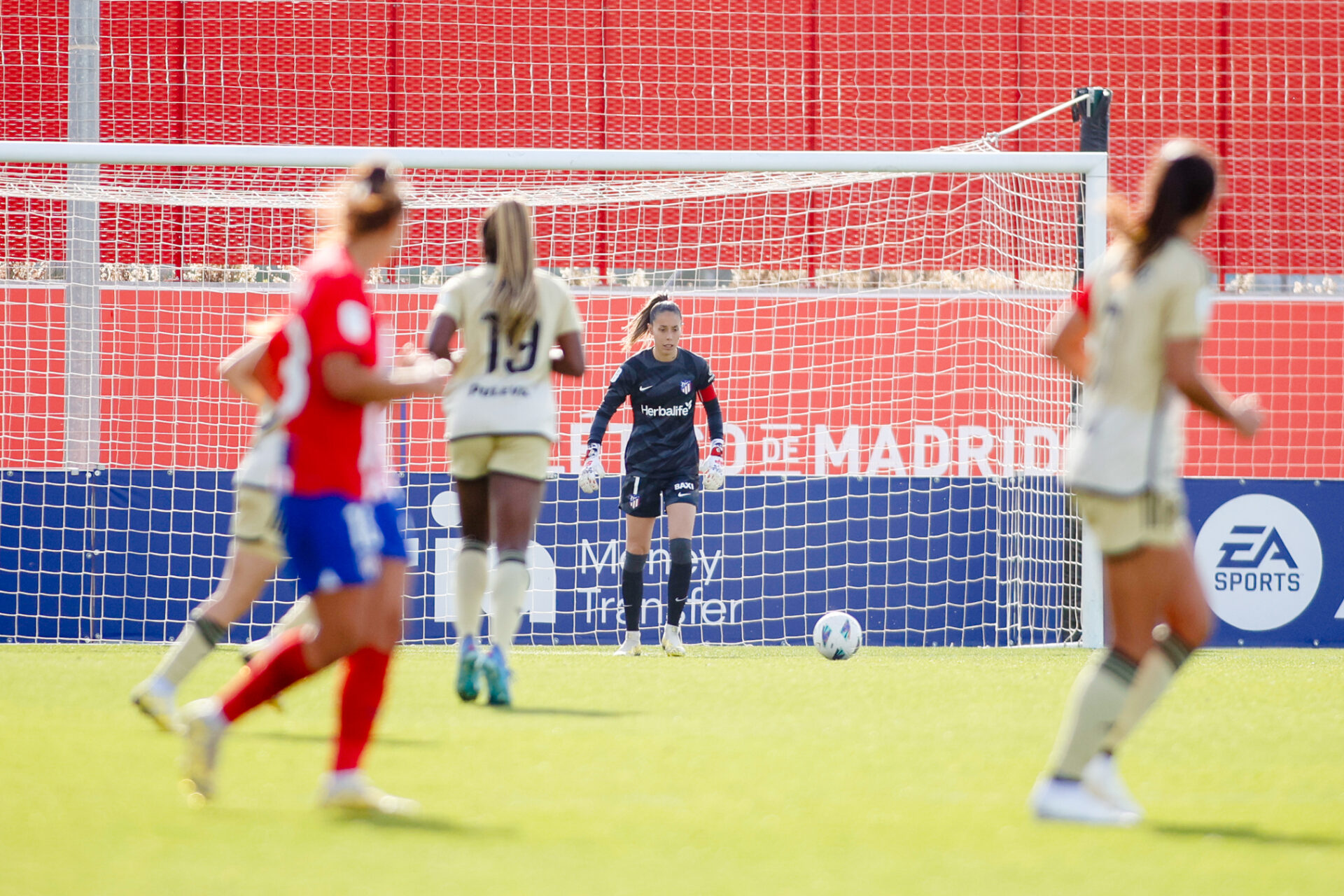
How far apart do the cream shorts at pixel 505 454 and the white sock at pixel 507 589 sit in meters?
0.31

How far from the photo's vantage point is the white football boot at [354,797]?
143 inches

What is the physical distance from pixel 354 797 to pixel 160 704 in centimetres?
164

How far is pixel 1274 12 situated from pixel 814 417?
8772 mm

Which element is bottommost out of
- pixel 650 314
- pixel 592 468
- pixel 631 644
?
pixel 631 644

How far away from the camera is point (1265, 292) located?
604 inches

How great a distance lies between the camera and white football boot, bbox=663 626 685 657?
933 centimetres

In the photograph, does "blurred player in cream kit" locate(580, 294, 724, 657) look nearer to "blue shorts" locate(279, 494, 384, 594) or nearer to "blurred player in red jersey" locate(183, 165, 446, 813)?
"blurred player in red jersey" locate(183, 165, 446, 813)

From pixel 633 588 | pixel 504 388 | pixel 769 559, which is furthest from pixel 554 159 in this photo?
pixel 504 388

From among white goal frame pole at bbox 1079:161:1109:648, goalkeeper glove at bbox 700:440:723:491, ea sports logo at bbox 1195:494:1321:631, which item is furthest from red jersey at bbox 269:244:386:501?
ea sports logo at bbox 1195:494:1321:631

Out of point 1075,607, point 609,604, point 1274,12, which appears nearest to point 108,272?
point 609,604

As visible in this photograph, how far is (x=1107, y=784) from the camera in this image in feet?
12.7

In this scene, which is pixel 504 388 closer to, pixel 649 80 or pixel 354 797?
pixel 354 797

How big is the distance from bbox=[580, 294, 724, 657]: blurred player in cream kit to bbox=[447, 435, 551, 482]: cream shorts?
10.3 feet

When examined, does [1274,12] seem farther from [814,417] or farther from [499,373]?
[499,373]
